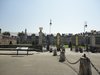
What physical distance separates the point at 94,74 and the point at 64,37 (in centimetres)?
16534

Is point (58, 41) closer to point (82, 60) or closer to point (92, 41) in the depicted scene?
point (92, 41)

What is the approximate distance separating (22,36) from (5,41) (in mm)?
47558

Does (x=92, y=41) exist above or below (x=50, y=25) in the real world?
below

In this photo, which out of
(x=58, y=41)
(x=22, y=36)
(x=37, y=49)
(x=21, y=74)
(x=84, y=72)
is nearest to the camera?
(x=84, y=72)

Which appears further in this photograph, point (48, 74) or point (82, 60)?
point (48, 74)

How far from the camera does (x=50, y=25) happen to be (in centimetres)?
7369

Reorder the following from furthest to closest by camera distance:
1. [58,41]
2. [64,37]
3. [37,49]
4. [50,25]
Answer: [64,37] < [50,25] < [58,41] < [37,49]

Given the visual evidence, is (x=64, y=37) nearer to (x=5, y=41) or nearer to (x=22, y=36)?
(x=22, y=36)

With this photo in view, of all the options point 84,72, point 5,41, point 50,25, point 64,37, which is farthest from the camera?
point 64,37

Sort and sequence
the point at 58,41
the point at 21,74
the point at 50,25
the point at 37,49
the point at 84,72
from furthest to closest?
the point at 50,25
the point at 58,41
the point at 37,49
the point at 21,74
the point at 84,72

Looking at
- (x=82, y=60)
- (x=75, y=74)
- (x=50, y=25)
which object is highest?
(x=50, y=25)

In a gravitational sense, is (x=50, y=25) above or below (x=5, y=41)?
above

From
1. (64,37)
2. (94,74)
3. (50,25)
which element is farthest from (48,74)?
(64,37)

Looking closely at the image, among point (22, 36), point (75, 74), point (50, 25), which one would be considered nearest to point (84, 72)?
point (75, 74)
